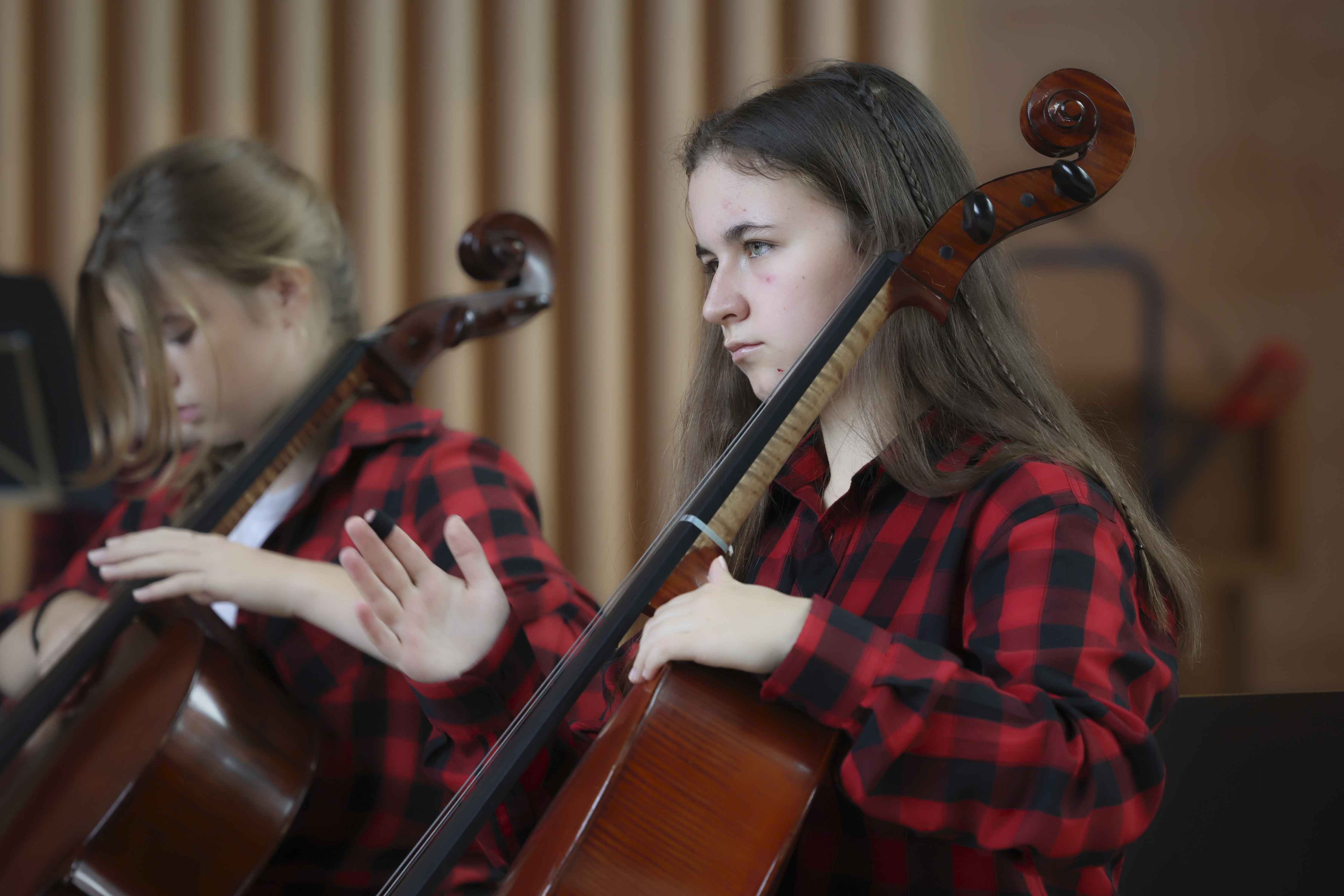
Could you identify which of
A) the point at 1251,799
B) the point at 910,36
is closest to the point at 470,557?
the point at 1251,799

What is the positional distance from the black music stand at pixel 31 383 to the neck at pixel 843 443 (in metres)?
1.01

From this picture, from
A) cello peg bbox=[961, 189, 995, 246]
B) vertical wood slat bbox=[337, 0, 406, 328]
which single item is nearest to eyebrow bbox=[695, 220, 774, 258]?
cello peg bbox=[961, 189, 995, 246]

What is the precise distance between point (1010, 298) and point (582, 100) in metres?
1.25

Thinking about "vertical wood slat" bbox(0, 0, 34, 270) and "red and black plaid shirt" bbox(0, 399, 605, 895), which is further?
"vertical wood slat" bbox(0, 0, 34, 270)

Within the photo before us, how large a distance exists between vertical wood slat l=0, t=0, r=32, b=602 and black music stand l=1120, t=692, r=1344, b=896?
5.77ft

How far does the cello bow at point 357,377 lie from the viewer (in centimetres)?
94

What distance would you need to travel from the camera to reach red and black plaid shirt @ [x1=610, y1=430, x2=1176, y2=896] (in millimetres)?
537

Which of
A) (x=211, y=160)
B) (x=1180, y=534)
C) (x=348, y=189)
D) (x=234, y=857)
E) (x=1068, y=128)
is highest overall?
(x=1068, y=128)

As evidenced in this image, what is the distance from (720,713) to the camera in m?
0.58

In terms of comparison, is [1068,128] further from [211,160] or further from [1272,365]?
[1272,365]

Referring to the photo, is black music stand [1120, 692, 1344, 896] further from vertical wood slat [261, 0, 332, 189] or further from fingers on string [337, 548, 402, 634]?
vertical wood slat [261, 0, 332, 189]

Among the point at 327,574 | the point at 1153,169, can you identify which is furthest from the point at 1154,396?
the point at 327,574

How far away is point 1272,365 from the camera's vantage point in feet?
6.81

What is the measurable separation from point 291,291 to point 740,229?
0.59 metres
